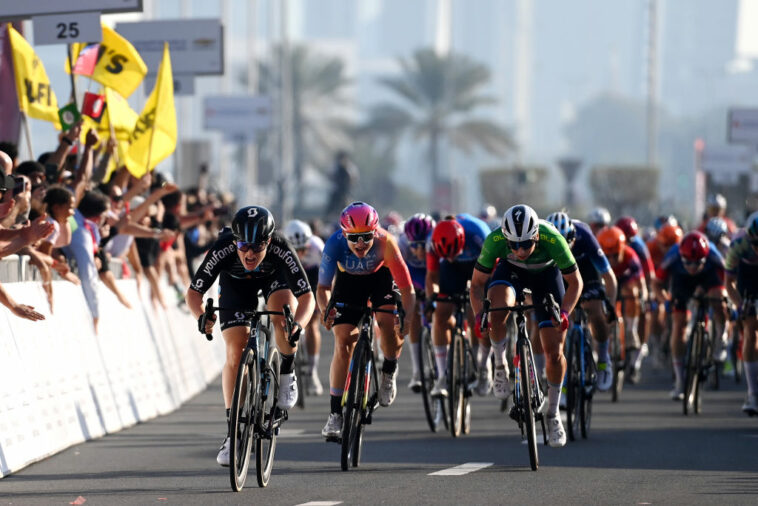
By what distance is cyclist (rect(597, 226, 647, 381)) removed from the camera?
17.4 m

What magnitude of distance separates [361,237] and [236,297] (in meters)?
1.22

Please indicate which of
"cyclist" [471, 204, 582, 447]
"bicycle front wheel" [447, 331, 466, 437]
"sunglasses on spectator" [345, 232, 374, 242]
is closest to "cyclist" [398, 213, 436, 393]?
"bicycle front wheel" [447, 331, 466, 437]

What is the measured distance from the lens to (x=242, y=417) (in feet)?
32.4

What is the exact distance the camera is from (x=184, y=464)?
1164 cm

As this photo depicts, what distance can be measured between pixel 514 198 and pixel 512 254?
56.4 m

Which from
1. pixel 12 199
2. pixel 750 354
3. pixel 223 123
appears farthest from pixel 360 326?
pixel 223 123

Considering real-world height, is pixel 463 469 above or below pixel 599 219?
below

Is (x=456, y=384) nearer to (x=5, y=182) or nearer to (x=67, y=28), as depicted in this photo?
(x=5, y=182)

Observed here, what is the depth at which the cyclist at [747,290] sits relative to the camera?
574 inches

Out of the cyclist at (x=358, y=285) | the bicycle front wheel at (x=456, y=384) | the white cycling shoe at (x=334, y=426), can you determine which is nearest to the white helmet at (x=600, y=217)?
the bicycle front wheel at (x=456, y=384)

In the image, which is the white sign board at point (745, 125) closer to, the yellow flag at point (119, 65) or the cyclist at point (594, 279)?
the yellow flag at point (119, 65)

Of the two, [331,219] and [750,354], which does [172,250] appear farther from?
Answer: [331,219]

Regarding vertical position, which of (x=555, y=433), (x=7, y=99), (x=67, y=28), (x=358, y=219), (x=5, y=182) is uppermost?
(x=67, y=28)

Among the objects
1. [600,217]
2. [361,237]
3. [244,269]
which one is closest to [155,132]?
[600,217]
